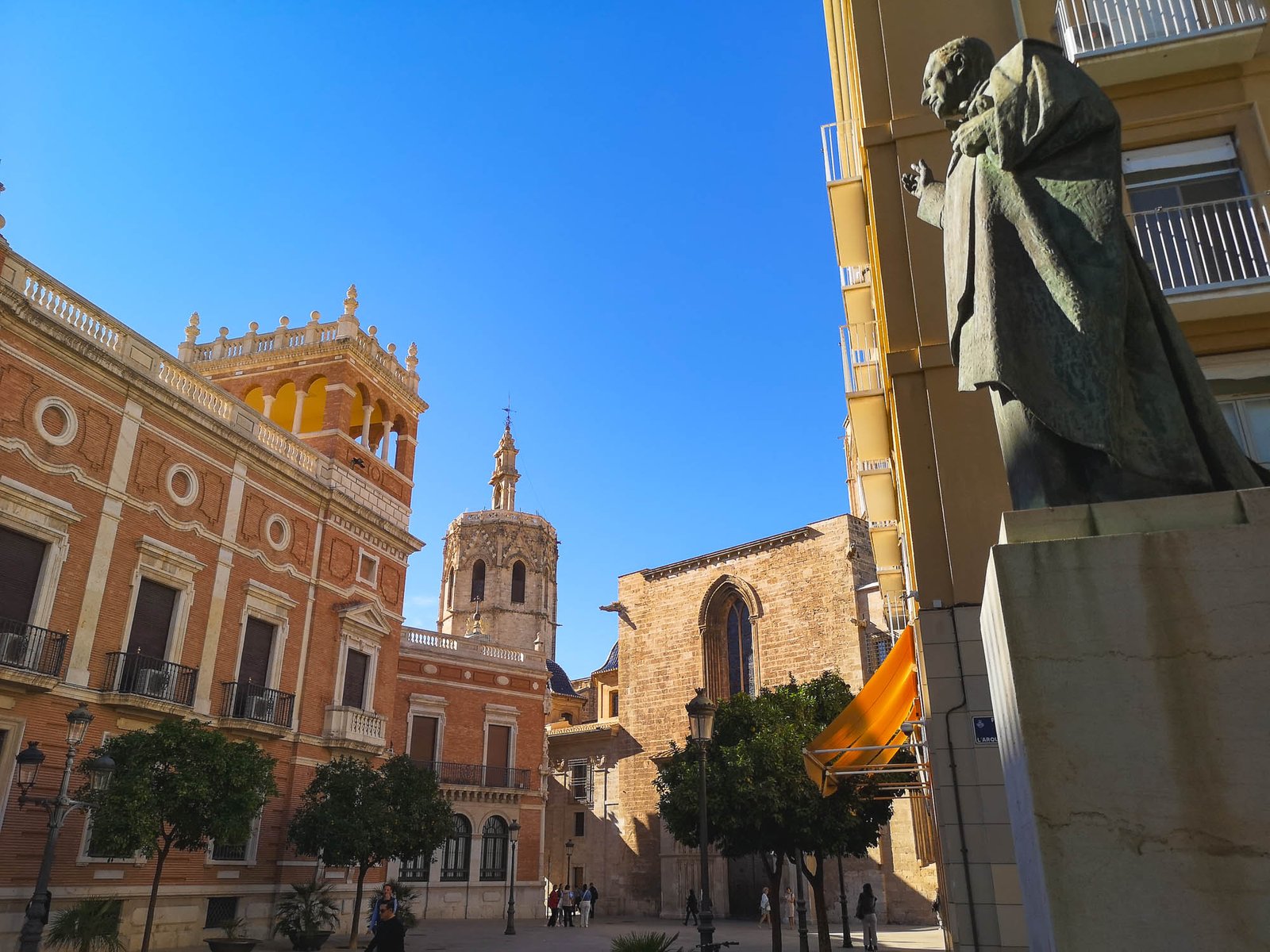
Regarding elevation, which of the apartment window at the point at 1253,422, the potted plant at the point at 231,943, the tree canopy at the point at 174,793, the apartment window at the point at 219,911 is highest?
the apartment window at the point at 1253,422

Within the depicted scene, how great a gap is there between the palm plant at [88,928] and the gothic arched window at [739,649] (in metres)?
24.5

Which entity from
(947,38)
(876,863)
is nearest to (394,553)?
(876,863)

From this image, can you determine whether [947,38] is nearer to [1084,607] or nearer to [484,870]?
[1084,607]

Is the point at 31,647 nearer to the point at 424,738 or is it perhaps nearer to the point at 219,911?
the point at 219,911

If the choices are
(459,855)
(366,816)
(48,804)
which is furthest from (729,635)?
(48,804)

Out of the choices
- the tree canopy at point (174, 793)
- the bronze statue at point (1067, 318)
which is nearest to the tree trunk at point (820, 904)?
the tree canopy at point (174, 793)

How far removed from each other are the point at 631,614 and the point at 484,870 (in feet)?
40.0

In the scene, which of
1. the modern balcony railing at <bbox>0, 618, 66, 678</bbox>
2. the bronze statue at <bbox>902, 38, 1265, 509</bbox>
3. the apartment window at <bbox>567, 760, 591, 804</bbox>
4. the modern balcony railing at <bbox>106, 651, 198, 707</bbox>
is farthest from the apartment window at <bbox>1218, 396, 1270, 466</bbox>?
the apartment window at <bbox>567, 760, 591, 804</bbox>

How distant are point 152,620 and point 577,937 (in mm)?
13418

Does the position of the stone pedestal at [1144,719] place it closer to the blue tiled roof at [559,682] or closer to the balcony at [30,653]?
the balcony at [30,653]

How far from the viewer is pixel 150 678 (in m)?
17.7

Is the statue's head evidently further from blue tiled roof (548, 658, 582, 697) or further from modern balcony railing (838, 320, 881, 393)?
blue tiled roof (548, 658, 582, 697)

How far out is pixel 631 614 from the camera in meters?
38.7

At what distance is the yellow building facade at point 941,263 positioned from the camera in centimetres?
833
